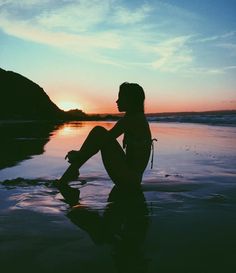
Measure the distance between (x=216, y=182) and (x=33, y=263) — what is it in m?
4.49

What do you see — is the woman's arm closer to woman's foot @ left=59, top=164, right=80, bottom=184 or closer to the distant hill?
woman's foot @ left=59, top=164, right=80, bottom=184

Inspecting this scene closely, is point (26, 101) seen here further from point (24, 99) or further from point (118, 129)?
point (118, 129)

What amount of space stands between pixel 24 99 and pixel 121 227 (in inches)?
2905

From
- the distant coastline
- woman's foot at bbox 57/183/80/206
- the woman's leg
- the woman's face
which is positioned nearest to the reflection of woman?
the woman's leg

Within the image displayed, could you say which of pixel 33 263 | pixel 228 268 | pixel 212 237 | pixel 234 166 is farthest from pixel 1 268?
pixel 234 166

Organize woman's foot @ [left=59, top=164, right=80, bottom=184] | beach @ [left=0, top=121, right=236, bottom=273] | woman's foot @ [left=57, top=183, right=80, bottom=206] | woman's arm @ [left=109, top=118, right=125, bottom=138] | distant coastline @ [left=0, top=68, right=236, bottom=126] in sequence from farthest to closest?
1. distant coastline @ [left=0, top=68, right=236, bottom=126]
2. woman's foot @ [left=59, top=164, right=80, bottom=184]
3. woman's arm @ [left=109, top=118, right=125, bottom=138]
4. woman's foot @ [left=57, top=183, right=80, bottom=206]
5. beach @ [left=0, top=121, right=236, bottom=273]

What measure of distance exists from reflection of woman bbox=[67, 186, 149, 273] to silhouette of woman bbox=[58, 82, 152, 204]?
1.22ft

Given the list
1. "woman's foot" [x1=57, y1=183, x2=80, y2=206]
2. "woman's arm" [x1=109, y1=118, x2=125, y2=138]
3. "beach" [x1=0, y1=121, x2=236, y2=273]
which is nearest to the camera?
"beach" [x1=0, y1=121, x2=236, y2=273]

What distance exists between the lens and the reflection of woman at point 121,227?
9.70ft

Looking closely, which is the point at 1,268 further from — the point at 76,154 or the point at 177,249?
the point at 76,154

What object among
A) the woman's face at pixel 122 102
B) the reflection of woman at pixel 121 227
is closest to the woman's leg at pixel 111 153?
the reflection of woman at pixel 121 227

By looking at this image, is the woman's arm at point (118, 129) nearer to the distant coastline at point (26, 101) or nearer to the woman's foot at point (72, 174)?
the woman's foot at point (72, 174)

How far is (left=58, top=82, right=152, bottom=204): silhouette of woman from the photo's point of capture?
17.6 feet

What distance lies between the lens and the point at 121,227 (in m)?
3.87
